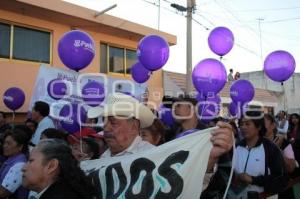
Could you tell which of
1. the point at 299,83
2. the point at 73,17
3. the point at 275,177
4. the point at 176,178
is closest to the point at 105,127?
the point at 176,178

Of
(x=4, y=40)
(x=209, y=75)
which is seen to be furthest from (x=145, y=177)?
(x=4, y=40)

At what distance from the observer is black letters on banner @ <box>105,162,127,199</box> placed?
265cm

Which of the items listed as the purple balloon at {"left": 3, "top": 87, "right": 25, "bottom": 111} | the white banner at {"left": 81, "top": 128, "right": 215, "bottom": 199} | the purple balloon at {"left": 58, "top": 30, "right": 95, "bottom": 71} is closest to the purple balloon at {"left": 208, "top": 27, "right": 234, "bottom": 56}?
the purple balloon at {"left": 58, "top": 30, "right": 95, "bottom": 71}

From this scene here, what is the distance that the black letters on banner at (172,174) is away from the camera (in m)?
2.52

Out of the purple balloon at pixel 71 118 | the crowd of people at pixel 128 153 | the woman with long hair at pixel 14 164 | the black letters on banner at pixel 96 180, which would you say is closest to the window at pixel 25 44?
the crowd of people at pixel 128 153

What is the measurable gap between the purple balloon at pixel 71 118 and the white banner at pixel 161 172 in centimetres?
→ 323

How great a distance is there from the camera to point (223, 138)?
240 cm

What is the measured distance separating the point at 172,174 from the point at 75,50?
4162 millimetres

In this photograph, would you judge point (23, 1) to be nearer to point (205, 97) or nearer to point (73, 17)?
point (73, 17)

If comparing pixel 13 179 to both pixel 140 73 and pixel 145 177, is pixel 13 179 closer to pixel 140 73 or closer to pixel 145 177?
pixel 145 177

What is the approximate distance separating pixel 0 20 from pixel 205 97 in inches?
231

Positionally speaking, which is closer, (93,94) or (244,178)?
(244,178)

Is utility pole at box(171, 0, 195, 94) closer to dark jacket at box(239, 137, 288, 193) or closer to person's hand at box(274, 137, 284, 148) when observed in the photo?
person's hand at box(274, 137, 284, 148)

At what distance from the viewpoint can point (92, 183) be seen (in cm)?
270
